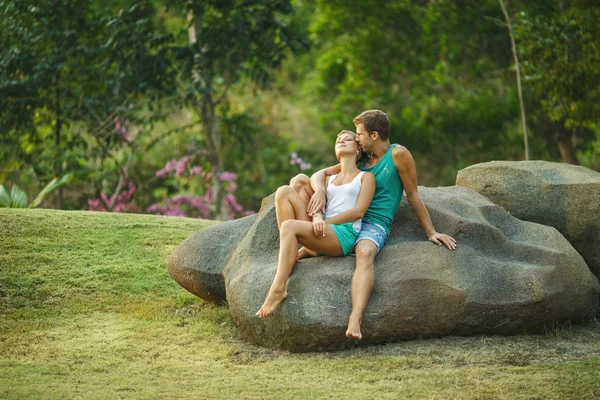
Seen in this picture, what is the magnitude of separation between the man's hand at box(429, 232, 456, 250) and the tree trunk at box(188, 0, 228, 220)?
7.38m

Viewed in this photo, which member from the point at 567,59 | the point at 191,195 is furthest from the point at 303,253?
the point at 191,195

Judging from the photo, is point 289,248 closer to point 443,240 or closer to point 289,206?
point 289,206

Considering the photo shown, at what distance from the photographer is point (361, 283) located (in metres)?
5.67

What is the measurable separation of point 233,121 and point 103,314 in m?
7.64

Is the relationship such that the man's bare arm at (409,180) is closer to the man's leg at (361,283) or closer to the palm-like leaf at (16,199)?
the man's leg at (361,283)

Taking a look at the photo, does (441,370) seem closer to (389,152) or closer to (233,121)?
(389,152)

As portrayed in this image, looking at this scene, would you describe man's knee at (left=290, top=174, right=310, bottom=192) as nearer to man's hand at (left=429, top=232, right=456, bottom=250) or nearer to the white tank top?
the white tank top

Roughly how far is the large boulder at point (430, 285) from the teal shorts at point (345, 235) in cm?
9

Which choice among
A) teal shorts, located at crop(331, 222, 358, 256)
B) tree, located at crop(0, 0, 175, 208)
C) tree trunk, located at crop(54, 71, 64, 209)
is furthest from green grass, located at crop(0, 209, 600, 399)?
tree trunk, located at crop(54, 71, 64, 209)

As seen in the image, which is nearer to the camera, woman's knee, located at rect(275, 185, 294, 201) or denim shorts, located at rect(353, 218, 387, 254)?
denim shorts, located at rect(353, 218, 387, 254)

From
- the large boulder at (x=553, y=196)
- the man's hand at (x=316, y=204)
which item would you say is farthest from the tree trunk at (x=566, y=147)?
the man's hand at (x=316, y=204)

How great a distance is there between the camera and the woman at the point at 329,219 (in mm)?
5773

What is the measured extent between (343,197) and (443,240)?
32.9 inches

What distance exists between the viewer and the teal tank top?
6.18 m
